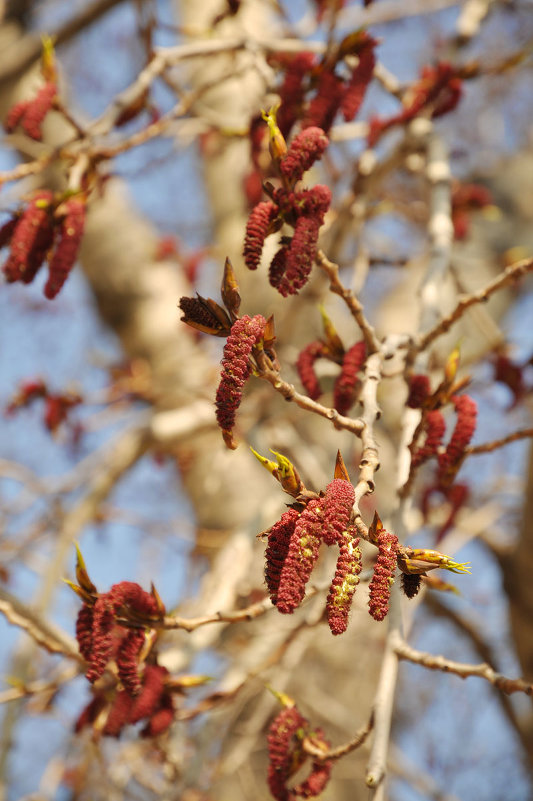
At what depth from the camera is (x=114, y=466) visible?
2.46m

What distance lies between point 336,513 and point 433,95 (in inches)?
61.6

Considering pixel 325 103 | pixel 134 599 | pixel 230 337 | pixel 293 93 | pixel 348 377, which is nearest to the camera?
pixel 230 337

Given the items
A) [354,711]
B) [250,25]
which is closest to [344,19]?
[250,25]

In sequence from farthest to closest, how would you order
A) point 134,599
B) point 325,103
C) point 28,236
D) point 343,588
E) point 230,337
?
point 325,103 < point 28,236 < point 134,599 < point 230,337 < point 343,588

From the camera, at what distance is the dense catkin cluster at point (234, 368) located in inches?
33.4

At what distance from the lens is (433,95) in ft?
6.61

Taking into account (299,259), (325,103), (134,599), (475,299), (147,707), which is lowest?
(147,707)

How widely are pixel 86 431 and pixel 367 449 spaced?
244 centimetres

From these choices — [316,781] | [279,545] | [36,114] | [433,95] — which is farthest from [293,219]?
[433,95]

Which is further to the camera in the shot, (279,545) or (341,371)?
(341,371)

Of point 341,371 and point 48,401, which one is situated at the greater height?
point 48,401

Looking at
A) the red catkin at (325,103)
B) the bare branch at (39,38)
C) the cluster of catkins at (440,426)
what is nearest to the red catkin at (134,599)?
the cluster of catkins at (440,426)

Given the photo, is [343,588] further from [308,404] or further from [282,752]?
[282,752]

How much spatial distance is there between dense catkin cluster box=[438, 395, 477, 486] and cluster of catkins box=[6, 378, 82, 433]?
171 cm
